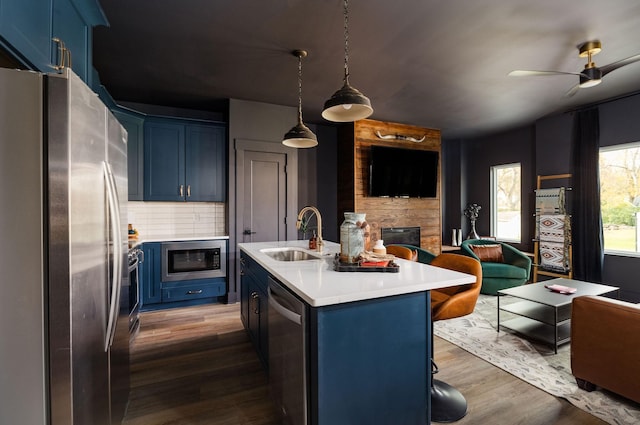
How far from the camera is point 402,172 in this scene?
5422mm

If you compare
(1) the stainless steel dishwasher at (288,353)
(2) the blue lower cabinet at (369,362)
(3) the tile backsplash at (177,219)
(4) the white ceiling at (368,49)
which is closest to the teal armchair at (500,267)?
(4) the white ceiling at (368,49)

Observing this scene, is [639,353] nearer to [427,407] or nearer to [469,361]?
[469,361]

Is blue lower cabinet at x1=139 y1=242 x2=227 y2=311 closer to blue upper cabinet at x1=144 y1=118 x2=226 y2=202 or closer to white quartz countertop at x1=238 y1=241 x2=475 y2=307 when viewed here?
blue upper cabinet at x1=144 y1=118 x2=226 y2=202

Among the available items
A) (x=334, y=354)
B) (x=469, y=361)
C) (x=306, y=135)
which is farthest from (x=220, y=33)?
(x=469, y=361)

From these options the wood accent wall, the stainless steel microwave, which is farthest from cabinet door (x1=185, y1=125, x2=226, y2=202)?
the wood accent wall

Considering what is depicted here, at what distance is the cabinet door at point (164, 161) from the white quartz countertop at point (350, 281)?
115 inches

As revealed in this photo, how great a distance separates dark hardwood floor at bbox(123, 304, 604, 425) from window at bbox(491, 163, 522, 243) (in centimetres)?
415

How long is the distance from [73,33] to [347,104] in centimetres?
184

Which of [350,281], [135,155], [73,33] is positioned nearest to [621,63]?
[350,281]

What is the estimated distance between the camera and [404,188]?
5.50 meters

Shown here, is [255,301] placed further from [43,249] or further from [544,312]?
[544,312]

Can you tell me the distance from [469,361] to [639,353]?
1.08 metres

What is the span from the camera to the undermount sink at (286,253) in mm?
2574

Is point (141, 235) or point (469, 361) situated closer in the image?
point (469, 361)
